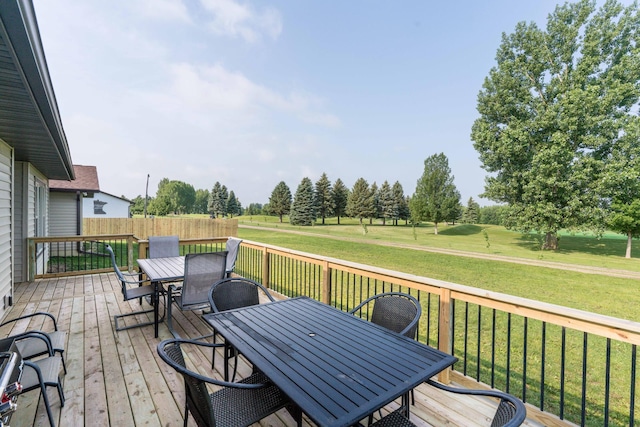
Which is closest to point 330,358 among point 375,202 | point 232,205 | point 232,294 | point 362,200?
point 232,294

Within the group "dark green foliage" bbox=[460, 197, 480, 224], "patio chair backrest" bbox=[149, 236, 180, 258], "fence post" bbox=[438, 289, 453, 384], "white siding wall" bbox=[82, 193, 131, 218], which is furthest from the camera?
"dark green foliage" bbox=[460, 197, 480, 224]

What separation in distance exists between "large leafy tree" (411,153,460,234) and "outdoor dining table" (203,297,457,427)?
29196 millimetres

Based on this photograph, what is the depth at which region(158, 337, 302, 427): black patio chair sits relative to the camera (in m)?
1.22

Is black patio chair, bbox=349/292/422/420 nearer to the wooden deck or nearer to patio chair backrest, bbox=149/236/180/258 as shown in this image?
the wooden deck

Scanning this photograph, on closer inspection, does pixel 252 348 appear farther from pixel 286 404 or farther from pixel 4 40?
pixel 4 40

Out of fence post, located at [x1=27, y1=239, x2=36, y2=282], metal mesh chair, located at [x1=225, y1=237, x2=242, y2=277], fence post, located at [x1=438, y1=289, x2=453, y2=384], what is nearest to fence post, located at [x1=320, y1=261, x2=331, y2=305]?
metal mesh chair, located at [x1=225, y1=237, x2=242, y2=277]

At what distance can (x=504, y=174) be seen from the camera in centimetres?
1889

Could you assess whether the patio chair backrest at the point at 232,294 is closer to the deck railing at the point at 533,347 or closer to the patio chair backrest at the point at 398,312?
the patio chair backrest at the point at 398,312

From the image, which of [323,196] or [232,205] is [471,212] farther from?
[232,205]

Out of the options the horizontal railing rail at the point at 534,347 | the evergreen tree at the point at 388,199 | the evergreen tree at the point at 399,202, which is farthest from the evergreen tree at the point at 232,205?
the horizontal railing rail at the point at 534,347

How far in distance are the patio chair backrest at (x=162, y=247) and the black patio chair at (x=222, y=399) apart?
145 inches

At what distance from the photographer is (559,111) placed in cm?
1664

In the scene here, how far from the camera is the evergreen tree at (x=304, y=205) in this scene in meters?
36.8

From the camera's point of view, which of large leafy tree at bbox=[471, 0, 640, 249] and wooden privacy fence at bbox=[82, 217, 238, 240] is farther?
large leafy tree at bbox=[471, 0, 640, 249]
